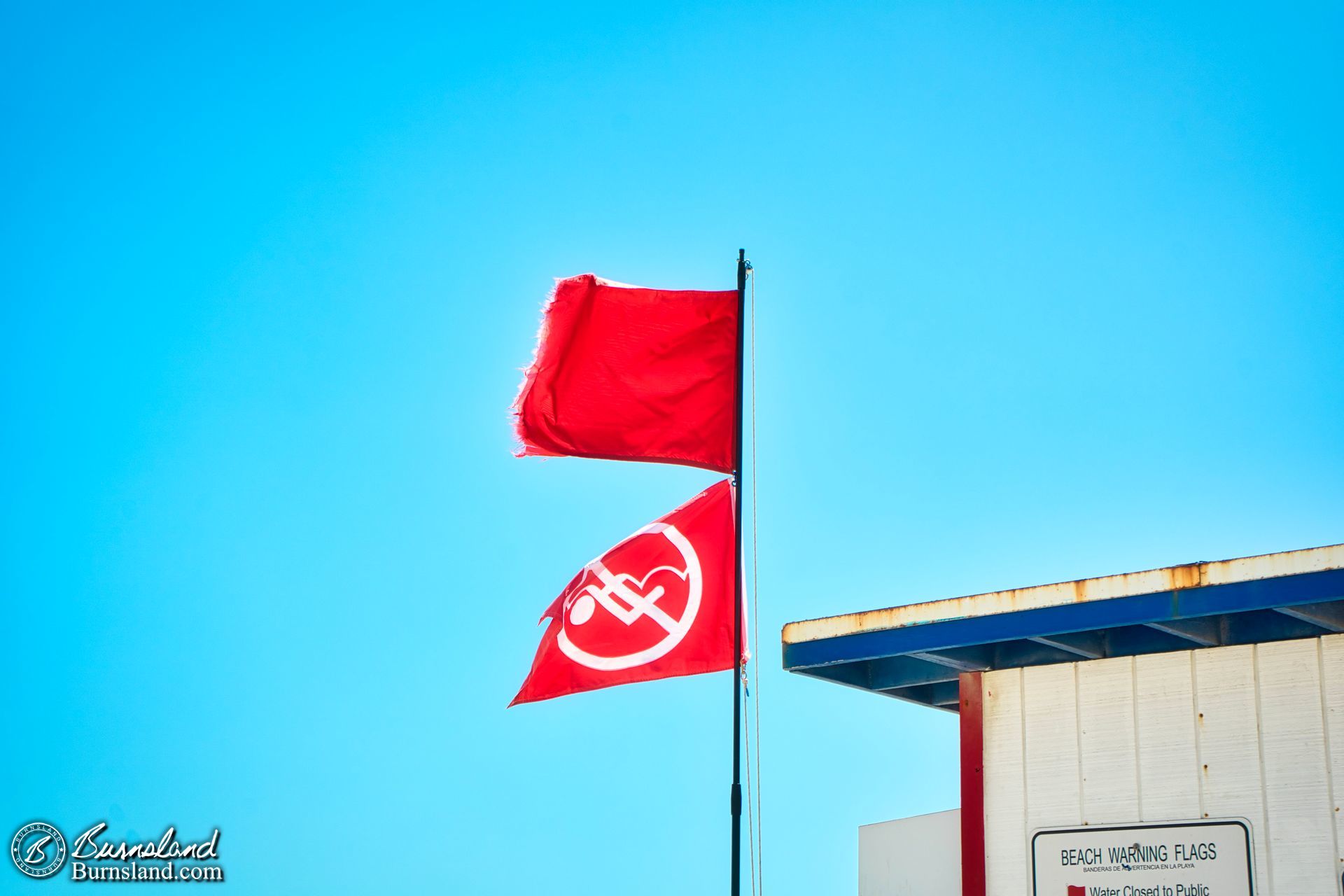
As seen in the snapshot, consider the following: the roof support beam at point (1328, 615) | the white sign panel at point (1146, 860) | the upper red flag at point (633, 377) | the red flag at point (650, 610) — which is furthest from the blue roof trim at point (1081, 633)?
the upper red flag at point (633, 377)

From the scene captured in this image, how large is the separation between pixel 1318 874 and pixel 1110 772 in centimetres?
128

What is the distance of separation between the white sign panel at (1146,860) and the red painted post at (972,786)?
1.28 feet

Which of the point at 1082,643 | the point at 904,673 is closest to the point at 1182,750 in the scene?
the point at 1082,643

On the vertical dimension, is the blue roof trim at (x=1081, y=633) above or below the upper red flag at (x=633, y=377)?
below

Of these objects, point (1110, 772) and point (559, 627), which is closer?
point (1110, 772)

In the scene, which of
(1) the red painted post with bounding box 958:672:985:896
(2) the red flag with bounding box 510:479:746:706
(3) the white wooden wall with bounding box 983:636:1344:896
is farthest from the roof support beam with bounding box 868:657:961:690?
(2) the red flag with bounding box 510:479:746:706

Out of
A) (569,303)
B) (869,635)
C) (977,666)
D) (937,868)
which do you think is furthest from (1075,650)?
(569,303)

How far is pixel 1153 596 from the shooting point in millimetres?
8594

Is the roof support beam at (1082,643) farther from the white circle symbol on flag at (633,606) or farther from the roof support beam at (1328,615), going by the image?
the white circle symbol on flag at (633,606)

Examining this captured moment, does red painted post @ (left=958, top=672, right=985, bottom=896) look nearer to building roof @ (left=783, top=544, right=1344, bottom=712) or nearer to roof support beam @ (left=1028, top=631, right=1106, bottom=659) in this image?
building roof @ (left=783, top=544, right=1344, bottom=712)

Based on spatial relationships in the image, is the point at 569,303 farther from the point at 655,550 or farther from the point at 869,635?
the point at 869,635

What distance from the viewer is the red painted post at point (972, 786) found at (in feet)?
30.9

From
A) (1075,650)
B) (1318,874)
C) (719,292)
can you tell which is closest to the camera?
(1318,874)

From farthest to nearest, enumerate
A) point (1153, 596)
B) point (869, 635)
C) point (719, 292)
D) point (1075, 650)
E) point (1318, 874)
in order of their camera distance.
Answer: point (719, 292) → point (869, 635) → point (1075, 650) → point (1153, 596) → point (1318, 874)
